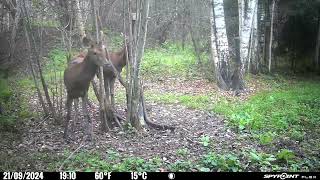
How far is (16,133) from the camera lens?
29.2 feet

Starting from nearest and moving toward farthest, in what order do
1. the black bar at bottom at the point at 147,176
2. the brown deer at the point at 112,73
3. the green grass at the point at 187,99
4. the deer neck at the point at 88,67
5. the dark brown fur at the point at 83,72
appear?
the black bar at bottom at the point at 147,176 → the dark brown fur at the point at 83,72 → the deer neck at the point at 88,67 → the brown deer at the point at 112,73 → the green grass at the point at 187,99

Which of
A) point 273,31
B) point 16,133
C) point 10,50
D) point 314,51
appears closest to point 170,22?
point 273,31

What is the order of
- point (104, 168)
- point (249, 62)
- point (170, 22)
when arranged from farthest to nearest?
point (170, 22) → point (249, 62) → point (104, 168)

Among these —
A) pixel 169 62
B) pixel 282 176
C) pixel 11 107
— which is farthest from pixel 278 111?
pixel 169 62

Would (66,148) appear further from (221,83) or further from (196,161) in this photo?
(221,83)

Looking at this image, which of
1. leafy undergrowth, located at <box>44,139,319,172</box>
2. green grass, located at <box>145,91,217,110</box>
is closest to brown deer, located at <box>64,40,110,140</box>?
leafy undergrowth, located at <box>44,139,319,172</box>

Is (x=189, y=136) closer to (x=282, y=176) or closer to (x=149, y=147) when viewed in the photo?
(x=149, y=147)

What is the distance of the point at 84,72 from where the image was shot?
870cm

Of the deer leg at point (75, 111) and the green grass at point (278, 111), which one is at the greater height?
the deer leg at point (75, 111)

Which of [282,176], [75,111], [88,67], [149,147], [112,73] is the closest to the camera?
[282,176]

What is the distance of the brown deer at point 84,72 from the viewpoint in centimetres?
846

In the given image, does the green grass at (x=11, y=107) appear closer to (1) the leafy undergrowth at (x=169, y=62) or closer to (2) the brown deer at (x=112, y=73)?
(2) the brown deer at (x=112, y=73)

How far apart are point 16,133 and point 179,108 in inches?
187

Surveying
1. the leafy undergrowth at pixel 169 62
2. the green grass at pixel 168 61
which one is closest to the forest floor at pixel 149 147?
the leafy undergrowth at pixel 169 62
